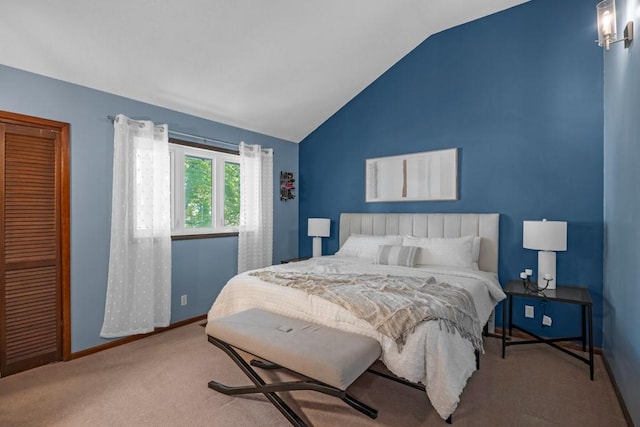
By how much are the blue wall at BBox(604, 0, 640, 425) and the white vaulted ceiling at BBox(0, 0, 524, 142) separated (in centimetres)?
154

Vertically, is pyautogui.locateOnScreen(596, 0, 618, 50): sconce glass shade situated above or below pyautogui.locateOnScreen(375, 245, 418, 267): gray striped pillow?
above

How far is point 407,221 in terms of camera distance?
3.79 meters

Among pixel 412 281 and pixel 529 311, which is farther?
pixel 529 311

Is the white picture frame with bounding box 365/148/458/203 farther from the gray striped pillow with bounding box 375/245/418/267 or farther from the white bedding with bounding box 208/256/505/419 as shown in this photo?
the white bedding with bounding box 208/256/505/419

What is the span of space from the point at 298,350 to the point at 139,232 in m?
2.23

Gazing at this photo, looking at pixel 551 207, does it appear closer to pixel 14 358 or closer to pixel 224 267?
pixel 224 267

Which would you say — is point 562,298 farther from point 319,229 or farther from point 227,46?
point 227,46

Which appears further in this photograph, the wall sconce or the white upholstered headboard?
the white upholstered headboard

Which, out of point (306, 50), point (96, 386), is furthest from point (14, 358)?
point (306, 50)

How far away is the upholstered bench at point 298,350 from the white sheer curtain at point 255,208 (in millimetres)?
1928

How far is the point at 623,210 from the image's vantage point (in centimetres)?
200

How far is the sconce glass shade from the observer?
6.65 ft

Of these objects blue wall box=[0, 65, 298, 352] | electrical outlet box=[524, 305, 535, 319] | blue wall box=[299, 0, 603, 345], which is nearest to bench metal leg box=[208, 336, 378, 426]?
blue wall box=[0, 65, 298, 352]

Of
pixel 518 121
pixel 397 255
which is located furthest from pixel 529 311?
pixel 518 121
